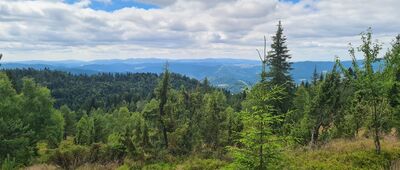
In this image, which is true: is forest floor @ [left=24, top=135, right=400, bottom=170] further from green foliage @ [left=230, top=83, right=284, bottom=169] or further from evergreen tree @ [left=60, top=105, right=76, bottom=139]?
evergreen tree @ [left=60, top=105, right=76, bottom=139]

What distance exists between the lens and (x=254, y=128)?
9617 millimetres

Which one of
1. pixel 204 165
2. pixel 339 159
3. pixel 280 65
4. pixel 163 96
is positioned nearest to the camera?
pixel 339 159

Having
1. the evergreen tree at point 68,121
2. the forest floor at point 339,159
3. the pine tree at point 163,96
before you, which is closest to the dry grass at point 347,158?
the forest floor at point 339,159

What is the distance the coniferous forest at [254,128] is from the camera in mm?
9984

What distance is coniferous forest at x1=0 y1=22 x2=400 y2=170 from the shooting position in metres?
9.98

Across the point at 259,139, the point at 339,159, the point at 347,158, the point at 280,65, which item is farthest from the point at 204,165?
the point at 280,65

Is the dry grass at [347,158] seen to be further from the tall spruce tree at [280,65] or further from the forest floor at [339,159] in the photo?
the tall spruce tree at [280,65]

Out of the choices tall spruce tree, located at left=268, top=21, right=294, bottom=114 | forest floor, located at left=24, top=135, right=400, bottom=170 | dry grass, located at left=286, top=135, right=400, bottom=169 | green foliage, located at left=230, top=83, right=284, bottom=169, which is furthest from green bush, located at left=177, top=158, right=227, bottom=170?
tall spruce tree, located at left=268, top=21, right=294, bottom=114

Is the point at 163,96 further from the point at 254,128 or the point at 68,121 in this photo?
the point at 68,121

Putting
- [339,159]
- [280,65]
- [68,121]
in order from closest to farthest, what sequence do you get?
[339,159] → [280,65] → [68,121]

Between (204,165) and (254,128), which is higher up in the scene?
(254,128)

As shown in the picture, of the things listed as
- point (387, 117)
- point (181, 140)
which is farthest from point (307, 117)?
point (387, 117)

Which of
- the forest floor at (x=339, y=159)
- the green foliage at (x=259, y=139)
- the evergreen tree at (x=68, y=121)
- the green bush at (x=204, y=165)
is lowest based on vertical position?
the evergreen tree at (x=68, y=121)

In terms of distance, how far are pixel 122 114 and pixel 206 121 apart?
172 feet
